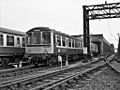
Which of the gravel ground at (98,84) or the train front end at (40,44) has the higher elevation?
the train front end at (40,44)

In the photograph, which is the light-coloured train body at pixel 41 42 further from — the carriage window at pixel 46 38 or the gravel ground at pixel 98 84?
the gravel ground at pixel 98 84

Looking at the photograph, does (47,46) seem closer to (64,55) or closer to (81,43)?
(64,55)

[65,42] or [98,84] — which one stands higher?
[65,42]

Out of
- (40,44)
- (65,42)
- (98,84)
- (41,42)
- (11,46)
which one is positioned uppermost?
(65,42)

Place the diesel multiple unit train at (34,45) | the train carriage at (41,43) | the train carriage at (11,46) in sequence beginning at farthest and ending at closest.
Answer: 1. the train carriage at (41,43)
2. the diesel multiple unit train at (34,45)
3. the train carriage at (11,46)

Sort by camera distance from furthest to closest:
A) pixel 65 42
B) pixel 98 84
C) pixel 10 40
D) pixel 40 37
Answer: pixel 65 42 < pixel 10 40 < pixel 40 37 < pixel 98 84

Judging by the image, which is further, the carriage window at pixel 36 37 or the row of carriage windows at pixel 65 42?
the row of carriage windows at pixel 65 42

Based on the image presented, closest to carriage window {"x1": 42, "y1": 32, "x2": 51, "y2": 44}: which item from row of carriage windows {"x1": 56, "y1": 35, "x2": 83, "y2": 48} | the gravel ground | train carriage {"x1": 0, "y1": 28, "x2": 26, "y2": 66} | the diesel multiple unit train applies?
the diesel multiple unit train

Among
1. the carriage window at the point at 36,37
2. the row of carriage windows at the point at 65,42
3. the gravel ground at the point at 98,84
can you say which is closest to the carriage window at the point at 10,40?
the carriage window at the point at 36,37

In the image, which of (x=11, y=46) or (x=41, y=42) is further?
(x=11, y=46)

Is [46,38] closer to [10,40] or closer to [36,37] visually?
[36,37]

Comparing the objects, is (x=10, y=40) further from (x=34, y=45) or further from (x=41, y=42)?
(x=41, y=42)

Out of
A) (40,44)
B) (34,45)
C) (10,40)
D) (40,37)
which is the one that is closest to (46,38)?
(40,37)

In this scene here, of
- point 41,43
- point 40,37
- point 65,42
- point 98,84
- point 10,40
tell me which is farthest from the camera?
point 65,42
